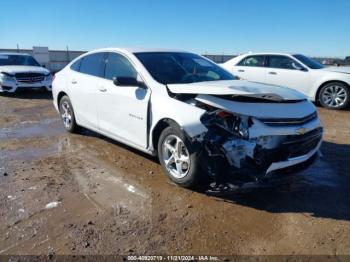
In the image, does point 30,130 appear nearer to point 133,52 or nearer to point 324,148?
point 133,52

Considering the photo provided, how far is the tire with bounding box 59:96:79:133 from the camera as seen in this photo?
679 cm

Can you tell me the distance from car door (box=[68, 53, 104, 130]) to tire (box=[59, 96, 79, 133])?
24 centimetres

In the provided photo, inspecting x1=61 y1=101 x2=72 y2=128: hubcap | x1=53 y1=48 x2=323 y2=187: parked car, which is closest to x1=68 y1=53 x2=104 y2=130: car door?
x1=53 y1=48 x2=323 y2=187: parked car

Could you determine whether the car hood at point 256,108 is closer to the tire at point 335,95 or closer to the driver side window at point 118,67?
the driver side window at point 118,67

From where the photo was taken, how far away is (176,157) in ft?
14.1

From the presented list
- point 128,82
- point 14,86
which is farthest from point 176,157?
point 14,86

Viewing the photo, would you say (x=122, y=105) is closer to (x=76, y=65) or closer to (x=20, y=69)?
(x=76, y=65)

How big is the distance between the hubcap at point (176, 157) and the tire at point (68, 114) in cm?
298

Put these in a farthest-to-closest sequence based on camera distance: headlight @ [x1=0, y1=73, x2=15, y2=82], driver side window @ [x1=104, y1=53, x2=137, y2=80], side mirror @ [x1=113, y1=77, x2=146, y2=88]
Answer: headlight @ [x1=0, y1=73, x2=15, y2=82] → driver side window @ [x1=104, y1=53, x2=137, y2=80] → side mirror @ [x1=113, y1=77, x2=146, y2=88]

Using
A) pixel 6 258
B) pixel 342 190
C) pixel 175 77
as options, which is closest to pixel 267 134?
pixel 342 190

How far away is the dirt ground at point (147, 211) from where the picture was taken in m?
3.22

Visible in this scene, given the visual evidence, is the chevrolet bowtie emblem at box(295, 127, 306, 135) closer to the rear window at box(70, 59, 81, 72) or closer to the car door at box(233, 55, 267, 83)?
the rear window at box(70, 59, 81, 72)

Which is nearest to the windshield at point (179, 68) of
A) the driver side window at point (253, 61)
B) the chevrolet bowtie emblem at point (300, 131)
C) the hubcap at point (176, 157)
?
the hubcap at point (176, 157)

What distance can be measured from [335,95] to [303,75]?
1024mm
